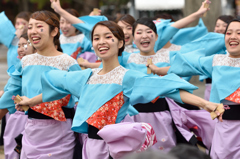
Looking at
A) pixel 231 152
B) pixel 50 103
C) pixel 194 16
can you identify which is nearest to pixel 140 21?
pixel 194 16

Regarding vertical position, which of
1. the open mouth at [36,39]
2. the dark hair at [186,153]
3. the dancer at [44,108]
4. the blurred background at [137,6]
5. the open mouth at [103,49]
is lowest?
the blurred background at [137,6]

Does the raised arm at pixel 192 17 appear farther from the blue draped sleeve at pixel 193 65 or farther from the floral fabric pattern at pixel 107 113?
the floral fabric pattern at pixel 107 113

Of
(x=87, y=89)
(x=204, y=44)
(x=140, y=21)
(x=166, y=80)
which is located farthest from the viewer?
(x=204, y=44)

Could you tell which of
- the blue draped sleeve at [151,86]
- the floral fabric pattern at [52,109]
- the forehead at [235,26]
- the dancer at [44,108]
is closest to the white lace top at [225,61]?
the forehead at [235,26]

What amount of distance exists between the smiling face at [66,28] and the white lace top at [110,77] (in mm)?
2682

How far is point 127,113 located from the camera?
365 cm

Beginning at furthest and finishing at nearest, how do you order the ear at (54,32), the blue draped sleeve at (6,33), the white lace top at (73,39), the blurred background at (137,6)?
the blurred background at (137,6)
the white lace top at (73,39)
the blue draped sleeve at (6,33)
the ear at (54,32)

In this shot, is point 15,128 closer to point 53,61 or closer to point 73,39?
point 53,61

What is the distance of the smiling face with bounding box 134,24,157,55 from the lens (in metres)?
4.55

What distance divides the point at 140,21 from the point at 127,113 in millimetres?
1358

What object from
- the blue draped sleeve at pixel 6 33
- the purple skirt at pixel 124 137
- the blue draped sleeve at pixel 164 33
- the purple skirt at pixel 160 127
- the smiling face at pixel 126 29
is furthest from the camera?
the blue draped sleeve at pixel 6 33

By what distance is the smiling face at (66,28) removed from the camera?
6.07 m

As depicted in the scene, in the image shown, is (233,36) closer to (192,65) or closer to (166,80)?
(192,65)

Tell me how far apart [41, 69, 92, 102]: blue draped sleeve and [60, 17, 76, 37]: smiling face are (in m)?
2.43
